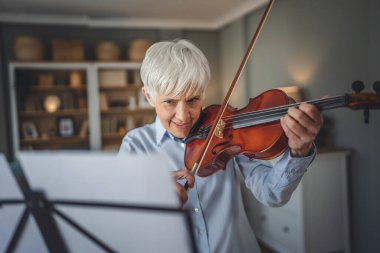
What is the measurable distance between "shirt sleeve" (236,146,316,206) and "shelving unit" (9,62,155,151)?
102 inches

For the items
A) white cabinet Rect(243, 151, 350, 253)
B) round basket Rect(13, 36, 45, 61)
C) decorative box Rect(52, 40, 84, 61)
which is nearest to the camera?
white cabinet Rect(243, 151, 350, 253)

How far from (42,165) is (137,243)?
0.61 ft

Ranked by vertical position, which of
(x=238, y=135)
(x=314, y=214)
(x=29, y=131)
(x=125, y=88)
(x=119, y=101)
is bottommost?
(x=314, y=214)

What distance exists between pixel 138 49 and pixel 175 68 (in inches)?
104

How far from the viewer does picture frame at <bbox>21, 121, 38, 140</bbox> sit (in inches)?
122

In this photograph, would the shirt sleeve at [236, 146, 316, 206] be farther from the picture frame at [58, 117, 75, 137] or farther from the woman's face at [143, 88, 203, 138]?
the picture frame at [58, 117, 75, 137]

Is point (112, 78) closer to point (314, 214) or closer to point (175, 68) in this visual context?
point (314, 214)

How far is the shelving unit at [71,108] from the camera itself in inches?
122

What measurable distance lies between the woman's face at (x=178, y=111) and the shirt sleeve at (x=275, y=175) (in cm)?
18

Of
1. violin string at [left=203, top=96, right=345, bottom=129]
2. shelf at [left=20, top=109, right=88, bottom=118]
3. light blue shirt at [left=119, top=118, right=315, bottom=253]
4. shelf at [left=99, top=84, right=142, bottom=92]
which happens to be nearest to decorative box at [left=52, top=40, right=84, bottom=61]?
shelf at [left=99, top=84, right=142, bottom=92]

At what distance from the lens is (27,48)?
2.93 meters

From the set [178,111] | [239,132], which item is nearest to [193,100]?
[178,111]

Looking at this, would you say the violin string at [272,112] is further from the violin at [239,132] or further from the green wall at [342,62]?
the green wall at [342,62]

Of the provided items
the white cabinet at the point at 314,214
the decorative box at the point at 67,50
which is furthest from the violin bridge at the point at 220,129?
the decorative box at the point at 67,50
